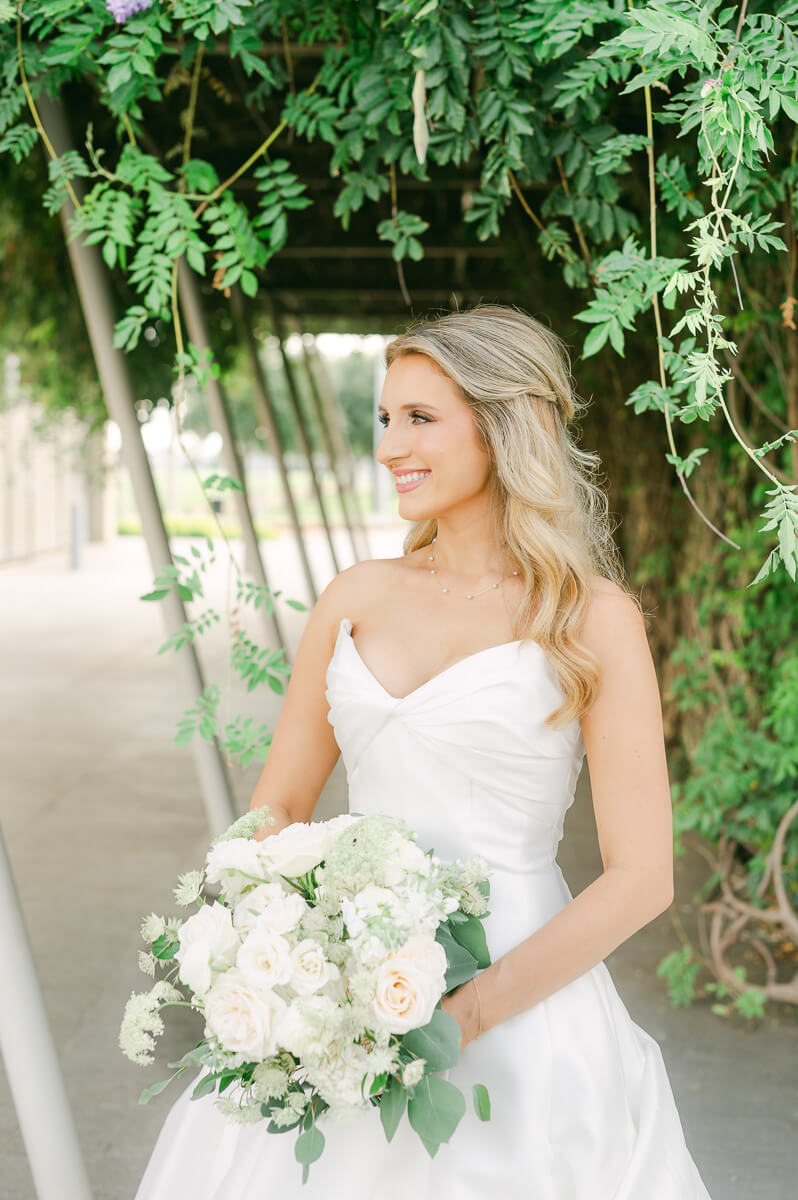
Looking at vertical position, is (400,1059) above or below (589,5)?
below

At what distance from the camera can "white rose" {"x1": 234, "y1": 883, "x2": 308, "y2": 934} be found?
128 cm

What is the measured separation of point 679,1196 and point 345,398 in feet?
110

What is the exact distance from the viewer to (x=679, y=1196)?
156cm

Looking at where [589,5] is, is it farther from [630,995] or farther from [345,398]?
[345,398]

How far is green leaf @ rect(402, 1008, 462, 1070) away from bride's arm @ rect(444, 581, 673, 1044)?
0.18 meters

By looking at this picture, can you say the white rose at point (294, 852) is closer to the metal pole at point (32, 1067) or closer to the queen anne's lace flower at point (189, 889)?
the queen anne's lace flower at point (189, 889)

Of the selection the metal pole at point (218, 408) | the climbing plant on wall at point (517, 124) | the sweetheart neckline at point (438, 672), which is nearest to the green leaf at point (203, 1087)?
the sweetheart neckline at point (438, 672)

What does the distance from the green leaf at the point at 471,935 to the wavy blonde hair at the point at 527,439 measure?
0.38 meters

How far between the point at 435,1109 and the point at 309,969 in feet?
0.77

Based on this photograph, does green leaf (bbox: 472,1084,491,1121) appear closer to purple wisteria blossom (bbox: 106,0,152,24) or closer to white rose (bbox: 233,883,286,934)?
white rose (bbox: 233,883,286,934)

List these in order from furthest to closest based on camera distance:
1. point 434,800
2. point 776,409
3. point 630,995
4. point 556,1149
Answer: point 630,995, point 776,409, point 434,800, point 556,1149

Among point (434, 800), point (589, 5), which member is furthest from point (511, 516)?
point (589, 5)

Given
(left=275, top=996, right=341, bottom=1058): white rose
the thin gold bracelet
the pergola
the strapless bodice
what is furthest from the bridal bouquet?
the pergola

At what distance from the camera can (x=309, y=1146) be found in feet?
4.21
